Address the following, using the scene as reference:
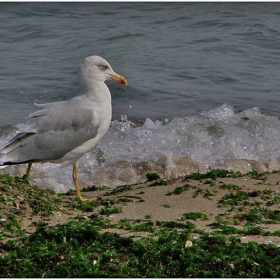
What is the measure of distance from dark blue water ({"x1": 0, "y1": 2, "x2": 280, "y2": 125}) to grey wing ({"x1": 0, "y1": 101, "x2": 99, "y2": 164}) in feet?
12.4

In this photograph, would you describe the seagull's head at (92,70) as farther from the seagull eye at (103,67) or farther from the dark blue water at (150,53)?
the dark blue water at (150,53)

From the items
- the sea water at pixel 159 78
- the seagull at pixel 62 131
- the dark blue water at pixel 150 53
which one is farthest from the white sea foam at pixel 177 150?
the seagull at pixel 62 131

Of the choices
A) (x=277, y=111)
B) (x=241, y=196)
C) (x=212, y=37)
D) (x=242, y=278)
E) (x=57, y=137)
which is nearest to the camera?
(x=242, y=278)

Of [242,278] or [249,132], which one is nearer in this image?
[242,278]

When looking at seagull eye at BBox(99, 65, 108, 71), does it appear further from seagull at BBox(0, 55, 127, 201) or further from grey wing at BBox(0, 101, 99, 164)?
grey wing at BBox(0, 101, 99, 164)

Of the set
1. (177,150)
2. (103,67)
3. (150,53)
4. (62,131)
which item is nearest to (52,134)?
(62,131)

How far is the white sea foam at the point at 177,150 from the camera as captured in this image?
9797 millimetres

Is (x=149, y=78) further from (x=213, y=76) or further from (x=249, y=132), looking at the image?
(x=249, y=132)

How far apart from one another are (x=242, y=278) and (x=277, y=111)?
27.1 ft

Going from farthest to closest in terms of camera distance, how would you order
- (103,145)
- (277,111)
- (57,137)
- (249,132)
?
(277,111)
(249,132)
(103,145)
(57,137)

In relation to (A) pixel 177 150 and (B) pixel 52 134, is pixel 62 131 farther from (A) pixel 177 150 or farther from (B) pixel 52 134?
(A) pixel 177 150

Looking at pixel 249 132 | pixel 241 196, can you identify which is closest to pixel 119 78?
pixel 241 196

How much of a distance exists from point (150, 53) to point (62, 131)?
26.6 feet

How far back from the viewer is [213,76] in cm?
1434
